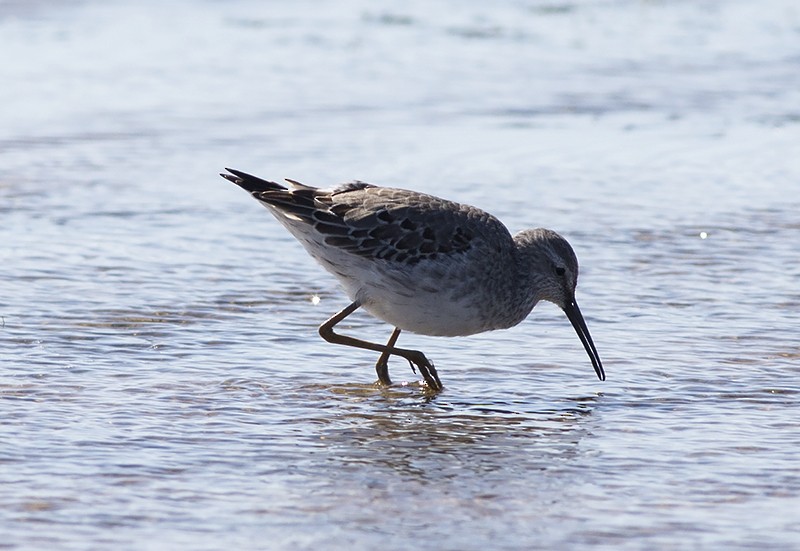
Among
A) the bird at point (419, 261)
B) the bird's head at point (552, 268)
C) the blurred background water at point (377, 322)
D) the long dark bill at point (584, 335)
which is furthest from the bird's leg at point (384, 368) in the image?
the long dark bill at point (584, 335)

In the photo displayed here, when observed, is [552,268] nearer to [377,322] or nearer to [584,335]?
[584,335]

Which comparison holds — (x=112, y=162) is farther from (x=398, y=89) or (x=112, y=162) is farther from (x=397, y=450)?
(x=397, y=450)

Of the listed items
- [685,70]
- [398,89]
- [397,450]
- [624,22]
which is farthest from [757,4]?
[397,450]

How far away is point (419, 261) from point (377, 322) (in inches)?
56.7

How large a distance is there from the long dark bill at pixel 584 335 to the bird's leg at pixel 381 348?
82 centimetres

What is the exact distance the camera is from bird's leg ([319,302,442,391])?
7.46 m

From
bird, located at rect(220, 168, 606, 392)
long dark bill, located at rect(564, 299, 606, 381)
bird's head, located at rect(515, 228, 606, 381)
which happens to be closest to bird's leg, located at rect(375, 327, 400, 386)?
bird, located at rect(220, 168, 606, 392)

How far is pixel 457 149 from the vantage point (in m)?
13.5

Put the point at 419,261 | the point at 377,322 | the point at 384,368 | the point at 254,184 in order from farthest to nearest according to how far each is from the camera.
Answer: the point at 377,322 → the point at 254,184 → the point at 384,368 → the point at 419,261

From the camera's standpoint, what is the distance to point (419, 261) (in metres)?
7.50

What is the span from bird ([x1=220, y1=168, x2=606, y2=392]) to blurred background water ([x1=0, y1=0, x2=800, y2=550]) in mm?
283

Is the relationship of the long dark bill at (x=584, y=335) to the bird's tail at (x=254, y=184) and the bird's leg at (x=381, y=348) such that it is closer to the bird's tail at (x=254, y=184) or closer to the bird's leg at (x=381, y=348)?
the bird's leg at (x=381, y=348)

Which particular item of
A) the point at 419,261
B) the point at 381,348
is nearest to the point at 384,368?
the point at 381,348

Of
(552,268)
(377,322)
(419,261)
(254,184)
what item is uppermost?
(254,184)
